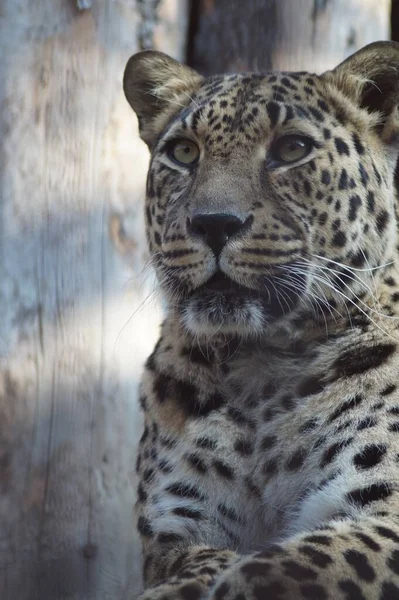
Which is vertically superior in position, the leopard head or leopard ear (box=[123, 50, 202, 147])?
leopard ear (box=[123, 50, 202, 147])

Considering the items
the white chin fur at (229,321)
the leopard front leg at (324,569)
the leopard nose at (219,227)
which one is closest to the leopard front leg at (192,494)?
the white chin fur at (229,321)

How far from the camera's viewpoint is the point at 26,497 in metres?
5.75

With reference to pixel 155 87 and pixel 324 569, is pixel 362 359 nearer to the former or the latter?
pixel 324 569

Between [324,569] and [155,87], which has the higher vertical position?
[155,87]

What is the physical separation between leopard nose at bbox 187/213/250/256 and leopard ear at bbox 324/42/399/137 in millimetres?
982

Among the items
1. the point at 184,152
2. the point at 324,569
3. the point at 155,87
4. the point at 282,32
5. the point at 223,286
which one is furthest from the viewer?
the point at 282,32

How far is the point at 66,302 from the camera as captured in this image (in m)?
5.95

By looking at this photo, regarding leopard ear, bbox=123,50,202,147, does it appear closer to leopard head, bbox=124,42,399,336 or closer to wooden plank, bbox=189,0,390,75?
leopard head, bbox=124,42,399,336

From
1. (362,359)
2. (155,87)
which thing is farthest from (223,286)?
(155,87)

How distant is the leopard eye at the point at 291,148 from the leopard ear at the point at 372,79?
398 mm

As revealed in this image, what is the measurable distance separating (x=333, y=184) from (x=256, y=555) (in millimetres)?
1599

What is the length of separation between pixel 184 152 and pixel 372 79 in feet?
2.80

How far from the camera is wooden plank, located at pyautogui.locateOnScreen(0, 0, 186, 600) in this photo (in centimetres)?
579

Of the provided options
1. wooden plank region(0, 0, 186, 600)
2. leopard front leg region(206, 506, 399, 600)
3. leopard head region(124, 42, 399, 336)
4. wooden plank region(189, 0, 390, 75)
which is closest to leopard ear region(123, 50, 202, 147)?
leopard head region(124, 42, 399, 336)
